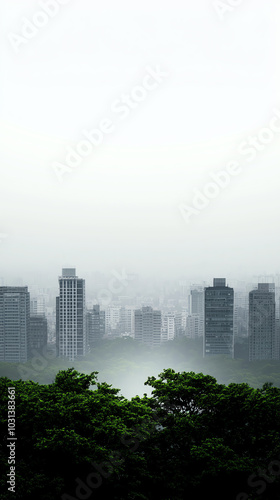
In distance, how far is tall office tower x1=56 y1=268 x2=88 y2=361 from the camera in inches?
1085

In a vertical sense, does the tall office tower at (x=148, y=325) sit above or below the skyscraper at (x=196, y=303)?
below

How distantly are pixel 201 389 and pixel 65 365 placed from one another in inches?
812

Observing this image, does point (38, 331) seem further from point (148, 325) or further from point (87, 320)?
point (148, 325)

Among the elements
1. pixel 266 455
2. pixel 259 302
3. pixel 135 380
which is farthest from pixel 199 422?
pixel 259 302

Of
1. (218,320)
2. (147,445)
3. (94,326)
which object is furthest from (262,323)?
(147,445)

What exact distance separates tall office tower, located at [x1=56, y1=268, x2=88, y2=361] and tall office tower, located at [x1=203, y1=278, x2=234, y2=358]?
25.1 ft

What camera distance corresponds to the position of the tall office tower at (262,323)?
2689cm

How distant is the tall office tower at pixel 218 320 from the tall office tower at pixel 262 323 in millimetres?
1345

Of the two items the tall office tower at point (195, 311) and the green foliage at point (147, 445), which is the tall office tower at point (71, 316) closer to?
the tall office tower at point (195, 311)

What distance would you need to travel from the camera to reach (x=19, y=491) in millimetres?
4094

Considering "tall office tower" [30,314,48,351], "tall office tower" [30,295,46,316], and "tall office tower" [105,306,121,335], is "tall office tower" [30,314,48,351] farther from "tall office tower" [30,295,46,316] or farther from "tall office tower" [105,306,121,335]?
"tall office tower" [105,306,121,335]

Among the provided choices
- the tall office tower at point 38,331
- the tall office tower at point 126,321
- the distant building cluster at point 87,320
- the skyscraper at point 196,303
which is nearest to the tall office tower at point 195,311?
the skyscraper at point 196,303

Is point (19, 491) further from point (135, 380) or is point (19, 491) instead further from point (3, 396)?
point (135, 380)

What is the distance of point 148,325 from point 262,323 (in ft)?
29.0
